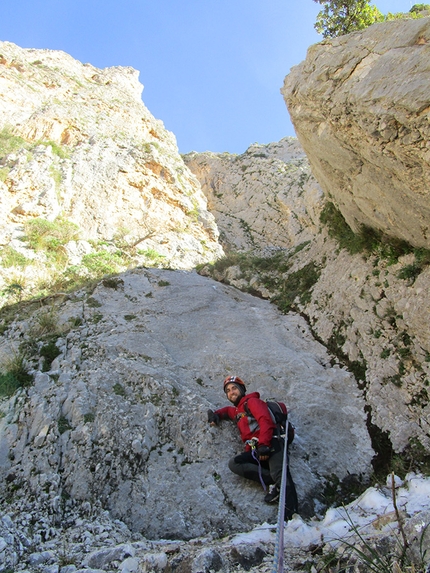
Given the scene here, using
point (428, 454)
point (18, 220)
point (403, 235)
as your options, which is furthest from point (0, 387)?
point (18, 220)

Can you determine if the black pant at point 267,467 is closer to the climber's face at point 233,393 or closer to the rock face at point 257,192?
the climber's face at point 233,393

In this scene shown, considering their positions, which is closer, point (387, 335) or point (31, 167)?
point (387, 335)

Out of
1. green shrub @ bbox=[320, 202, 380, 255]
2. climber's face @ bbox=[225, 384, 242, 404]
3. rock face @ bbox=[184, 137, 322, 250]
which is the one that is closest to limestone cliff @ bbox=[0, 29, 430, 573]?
green shrub @ bbox=[320, 202, 380, 255]

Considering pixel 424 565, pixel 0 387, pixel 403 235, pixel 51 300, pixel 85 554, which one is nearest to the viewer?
pixel 424 565

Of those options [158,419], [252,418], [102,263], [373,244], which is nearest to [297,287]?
[373,244]

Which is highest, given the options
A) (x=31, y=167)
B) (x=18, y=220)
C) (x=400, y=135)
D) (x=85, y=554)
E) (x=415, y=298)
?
(x=31, y=167)

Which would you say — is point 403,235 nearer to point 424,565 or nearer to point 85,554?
point 424,565

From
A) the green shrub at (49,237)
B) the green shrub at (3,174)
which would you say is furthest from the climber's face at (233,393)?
the green shrub at (3,174)

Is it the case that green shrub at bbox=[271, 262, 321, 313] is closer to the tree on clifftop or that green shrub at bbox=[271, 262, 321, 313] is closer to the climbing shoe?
the climbing shoe

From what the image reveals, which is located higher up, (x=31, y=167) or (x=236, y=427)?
(x=31, y=167)

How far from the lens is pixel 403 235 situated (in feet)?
23.6

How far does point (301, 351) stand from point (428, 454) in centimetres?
337

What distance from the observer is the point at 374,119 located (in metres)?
5.58

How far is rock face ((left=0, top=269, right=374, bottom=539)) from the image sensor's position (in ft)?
14.8
